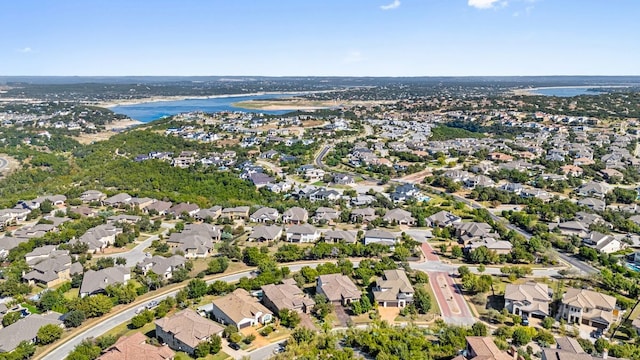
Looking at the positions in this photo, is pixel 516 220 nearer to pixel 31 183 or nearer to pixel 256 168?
pixel 256 168

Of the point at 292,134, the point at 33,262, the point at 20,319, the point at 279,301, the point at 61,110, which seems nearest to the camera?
the point at 20,319

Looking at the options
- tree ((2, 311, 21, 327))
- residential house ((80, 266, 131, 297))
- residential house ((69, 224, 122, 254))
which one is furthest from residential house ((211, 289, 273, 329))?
residential house ((69, 224, 122, 254))

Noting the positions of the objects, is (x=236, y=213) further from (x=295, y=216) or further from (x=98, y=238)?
(x=98, y=238)

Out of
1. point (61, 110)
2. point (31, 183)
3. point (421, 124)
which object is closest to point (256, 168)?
point (31, 183)

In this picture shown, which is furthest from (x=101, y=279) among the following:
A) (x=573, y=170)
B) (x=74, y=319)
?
(x=573, y=170)

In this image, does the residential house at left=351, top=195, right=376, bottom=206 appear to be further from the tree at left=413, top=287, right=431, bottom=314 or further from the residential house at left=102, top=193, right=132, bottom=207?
the residential house at left=102, top=193, right=132, bottom=207

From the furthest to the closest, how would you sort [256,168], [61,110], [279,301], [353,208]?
[61,110]
[256,168]
[353,208]
[279,301]
